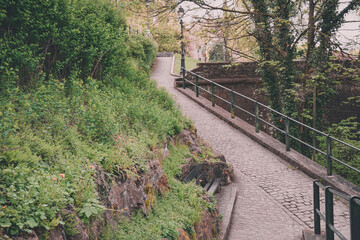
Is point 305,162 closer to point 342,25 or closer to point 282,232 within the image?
point 282,232

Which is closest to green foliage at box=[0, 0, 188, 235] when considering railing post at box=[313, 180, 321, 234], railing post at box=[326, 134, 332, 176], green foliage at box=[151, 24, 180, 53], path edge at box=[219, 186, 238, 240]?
path edge at box=[219, 186, 238, 240]

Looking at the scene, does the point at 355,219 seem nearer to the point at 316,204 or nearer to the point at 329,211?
the point at 329,211

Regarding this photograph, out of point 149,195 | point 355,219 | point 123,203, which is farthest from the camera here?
point 149,195

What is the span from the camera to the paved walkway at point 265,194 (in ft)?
19.6

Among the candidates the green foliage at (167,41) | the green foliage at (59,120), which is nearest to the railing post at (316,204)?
the green foliage at (59,120)

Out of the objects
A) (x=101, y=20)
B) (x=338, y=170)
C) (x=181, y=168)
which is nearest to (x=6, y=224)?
(x=181, y=168)

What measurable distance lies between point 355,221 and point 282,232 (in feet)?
9.83

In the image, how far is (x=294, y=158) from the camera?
8477mm

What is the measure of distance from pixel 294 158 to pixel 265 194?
1819 millimetres

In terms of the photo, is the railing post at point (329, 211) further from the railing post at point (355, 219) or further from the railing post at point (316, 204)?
the railing post at point (355, 219)

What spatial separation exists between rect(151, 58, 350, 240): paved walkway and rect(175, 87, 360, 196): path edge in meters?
0.16

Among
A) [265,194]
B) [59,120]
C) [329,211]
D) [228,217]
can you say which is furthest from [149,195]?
[265,194]

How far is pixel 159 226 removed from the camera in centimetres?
425

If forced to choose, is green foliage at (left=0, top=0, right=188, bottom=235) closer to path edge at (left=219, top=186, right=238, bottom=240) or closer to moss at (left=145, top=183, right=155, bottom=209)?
moss at (left=145, top=183, right=155, bottom=209)
